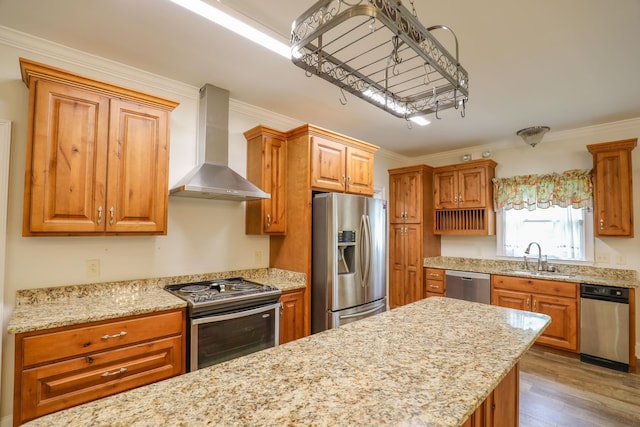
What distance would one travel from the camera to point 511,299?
12.3 ft

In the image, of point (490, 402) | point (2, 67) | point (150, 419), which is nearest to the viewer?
point (150, 419)

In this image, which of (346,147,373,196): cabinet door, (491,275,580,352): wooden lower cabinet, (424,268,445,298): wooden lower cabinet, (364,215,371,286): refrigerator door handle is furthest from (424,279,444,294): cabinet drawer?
(346,147,373,196): cabinet door

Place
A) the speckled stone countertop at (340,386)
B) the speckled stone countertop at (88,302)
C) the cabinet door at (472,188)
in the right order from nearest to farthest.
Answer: the speckled stone countertop at (340,386), the speckled stone countertop at (88,302), the cabinet door at (472,188)

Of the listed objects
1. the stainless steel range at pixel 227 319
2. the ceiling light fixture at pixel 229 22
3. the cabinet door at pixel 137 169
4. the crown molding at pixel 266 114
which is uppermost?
the crown molding at pixel 266 114

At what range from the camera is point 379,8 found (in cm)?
92

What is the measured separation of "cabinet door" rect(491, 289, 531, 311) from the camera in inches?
144

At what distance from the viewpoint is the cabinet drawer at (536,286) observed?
341cm

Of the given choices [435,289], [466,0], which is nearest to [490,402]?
[466,0]

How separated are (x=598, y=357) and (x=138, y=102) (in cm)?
487

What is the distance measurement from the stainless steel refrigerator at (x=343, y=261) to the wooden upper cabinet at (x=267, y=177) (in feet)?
1.22

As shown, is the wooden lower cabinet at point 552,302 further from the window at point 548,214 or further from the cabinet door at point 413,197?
the cabinet door at point 413,197

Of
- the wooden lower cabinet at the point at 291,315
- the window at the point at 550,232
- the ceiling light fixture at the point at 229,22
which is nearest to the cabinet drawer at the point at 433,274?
the window at the point at 550,232

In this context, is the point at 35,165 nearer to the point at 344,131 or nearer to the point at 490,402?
the point at 490,402

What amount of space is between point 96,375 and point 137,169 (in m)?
1.33
